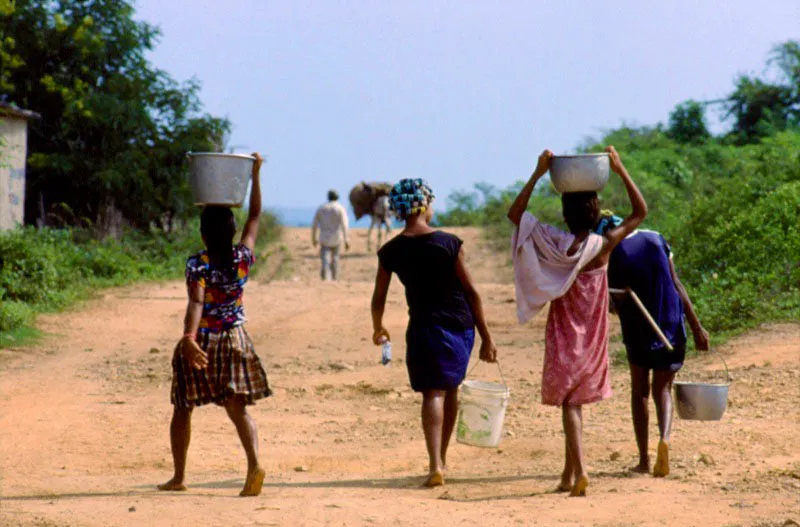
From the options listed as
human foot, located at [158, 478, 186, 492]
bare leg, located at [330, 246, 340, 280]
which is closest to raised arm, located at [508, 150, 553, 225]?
human foot, located at [158, 478, 186, 492]

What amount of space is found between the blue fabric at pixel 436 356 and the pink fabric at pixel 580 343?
0.50 m

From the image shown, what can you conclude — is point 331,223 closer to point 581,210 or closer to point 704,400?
point 704,400

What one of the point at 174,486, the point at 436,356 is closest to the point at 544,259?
the point at 436,356

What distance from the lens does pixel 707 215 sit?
52.0 ft

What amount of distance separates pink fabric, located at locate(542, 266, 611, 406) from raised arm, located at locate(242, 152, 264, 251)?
1548mm

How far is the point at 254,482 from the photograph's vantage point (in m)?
5.82

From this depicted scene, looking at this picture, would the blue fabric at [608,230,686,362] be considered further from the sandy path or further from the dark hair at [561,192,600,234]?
the sandy path

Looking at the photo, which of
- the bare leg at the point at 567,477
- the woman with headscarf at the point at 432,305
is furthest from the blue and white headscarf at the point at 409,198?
the bare leg at the point at 567,477

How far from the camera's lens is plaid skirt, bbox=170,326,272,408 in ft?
18.9

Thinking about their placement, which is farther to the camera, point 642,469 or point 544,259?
point 642,469

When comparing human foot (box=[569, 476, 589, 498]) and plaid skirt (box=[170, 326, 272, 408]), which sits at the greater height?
plaid skirt (box=[170, 326, 272, 408])

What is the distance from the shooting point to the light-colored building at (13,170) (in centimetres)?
2078

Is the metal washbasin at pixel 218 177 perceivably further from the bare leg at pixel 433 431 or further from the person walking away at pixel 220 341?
the bare leg at pixel 433 431

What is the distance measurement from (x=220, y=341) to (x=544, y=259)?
64.7 inches
